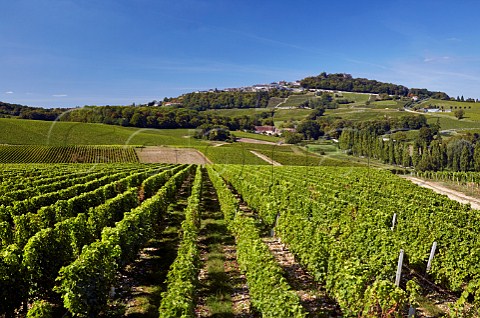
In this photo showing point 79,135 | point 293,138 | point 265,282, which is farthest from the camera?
point 293,138

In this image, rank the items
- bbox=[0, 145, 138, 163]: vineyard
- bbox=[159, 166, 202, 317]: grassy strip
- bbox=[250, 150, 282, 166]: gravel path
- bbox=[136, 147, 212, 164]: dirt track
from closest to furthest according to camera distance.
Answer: bbox=[159, 166, 202, 317]: grassy strip → bbox=[0, 145, 138, 163]: vineyard → bbox=[136, 147, 212, 164]: dirt track → bbox=[250, 150, 282, 166]: gravel path

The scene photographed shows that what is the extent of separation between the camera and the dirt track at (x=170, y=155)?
67438mm

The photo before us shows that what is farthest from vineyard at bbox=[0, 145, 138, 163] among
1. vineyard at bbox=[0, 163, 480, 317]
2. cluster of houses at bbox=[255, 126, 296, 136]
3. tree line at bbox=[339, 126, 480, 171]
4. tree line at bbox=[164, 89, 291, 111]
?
tree line at bbox=[164, 89, 291, 111]

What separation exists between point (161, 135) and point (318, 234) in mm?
84180

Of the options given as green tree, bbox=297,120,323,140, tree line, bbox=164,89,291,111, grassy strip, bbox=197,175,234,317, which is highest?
tree line, bbox=164,89,291,111

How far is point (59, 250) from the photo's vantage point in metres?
10.2

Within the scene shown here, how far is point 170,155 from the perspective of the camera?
233ft

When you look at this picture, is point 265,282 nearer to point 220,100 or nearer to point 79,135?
point 79,135

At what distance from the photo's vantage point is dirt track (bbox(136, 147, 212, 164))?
221 feet

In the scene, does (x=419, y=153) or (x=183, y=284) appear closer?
(x=183, y=284)

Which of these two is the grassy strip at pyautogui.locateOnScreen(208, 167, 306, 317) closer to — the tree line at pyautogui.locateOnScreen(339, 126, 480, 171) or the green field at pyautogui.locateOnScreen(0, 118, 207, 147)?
the tree line at pyautogui.locateOnScreen(339, 126, 480, 171)

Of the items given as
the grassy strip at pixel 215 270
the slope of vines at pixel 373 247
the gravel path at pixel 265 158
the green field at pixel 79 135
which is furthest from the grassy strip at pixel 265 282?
the green field at pixel 79 135

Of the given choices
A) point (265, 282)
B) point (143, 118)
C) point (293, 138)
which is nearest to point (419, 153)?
point (293, 138)

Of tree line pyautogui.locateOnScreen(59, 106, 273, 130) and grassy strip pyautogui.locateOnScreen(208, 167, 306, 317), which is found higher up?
tree line pyautogui.locateOnScreen(59, 106, 273, 130)
